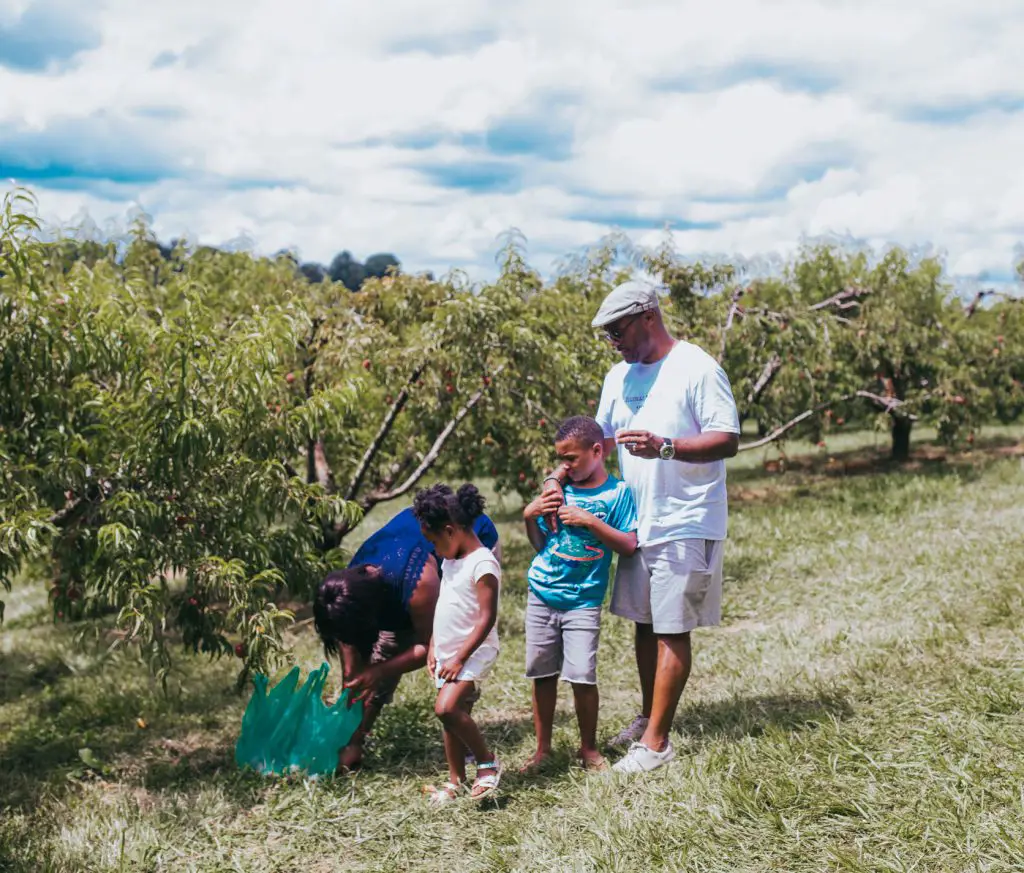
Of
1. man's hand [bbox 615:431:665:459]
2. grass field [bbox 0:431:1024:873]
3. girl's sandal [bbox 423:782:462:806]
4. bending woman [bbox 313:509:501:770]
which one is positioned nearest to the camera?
grass field [bbox 0:431:1024:873]

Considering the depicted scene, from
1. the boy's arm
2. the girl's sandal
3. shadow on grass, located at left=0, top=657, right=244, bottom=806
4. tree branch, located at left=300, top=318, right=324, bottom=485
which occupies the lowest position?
shadow on grass, located at left=0, top=657, right=244, bottom=806

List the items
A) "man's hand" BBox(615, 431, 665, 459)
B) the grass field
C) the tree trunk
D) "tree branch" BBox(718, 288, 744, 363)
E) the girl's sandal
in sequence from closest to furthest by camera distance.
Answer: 1. the grass field
2. "man's hand" BBox(615, 431, 665, 459)
3. the girl's sandal
4. "tree branch" BBox(718, 288, 744, 363)
5. the tree trunk

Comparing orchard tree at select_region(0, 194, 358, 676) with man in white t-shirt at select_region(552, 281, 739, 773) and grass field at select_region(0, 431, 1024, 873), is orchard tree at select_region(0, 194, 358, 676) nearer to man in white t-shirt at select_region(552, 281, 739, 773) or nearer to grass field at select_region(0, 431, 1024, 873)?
grass field at select_region(0, 431, 1024, 873)

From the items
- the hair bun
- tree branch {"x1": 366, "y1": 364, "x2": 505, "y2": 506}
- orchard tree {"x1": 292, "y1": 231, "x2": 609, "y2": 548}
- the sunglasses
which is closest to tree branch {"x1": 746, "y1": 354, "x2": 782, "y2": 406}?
orchard tree {"x1": 292, "y1": 231, "x2": 609, "y2": 548}

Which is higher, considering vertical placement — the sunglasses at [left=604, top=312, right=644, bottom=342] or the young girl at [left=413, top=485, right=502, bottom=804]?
the sunglasses at [left=604, top=312, right=644, bottom=342]

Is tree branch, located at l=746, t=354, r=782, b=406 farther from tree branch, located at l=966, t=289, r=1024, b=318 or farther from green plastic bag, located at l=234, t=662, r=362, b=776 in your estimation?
green plastic bag, located at l=234, t=662, r=362, b=776

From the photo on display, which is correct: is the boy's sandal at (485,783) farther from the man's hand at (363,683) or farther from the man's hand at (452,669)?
the man's hand at (363,683)

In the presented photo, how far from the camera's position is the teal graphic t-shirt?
4.27m

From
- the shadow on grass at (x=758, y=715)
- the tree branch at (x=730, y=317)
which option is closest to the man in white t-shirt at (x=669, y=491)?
the shadow on grass at (x=758, y=715)

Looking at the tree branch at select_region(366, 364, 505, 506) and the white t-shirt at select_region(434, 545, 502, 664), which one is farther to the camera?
the tree branch at select_region(366, 364, 505, 506)

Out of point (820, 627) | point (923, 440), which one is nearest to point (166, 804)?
point (820, 627)

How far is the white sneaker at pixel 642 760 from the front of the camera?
4.24 metres

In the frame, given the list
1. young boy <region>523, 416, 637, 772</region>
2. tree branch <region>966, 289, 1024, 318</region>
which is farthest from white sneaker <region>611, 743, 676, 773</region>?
tree branch <region>966, 289, 1024, 318</region>

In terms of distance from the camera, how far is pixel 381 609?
15.1 ft
